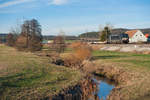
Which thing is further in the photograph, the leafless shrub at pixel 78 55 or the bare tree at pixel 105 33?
the bare tree at pixel 105 33

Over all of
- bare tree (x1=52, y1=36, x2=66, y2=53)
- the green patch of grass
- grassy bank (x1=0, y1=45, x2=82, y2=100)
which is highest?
bare tree (x1=52, y1=36, x2=66, y2=53)

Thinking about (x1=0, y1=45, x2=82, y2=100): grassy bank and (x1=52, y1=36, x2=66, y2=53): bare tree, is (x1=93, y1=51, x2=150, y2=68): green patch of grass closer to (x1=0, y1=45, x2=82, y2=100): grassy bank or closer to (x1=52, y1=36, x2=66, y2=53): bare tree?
(x1=52, y1=36, x2=66, y2=53): bare tree

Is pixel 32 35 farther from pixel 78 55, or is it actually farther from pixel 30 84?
pixel 30 84

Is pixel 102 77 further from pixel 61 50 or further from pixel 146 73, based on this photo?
pixel 61 50

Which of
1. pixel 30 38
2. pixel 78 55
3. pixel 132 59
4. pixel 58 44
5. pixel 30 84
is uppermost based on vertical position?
pixel 30 38

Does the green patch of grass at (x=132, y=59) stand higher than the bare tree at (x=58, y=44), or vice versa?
the bare tree at (x=58, y=44)

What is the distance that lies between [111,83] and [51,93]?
333 inches

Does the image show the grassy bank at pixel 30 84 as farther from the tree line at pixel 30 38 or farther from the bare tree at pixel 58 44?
the tree line at pixel 30 38

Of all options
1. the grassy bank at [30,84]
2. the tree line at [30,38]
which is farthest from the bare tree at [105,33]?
the grassy bank at [30,84]

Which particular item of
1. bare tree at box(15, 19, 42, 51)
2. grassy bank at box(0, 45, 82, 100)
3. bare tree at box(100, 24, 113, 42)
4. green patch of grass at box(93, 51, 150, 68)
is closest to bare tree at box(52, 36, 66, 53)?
green patch of grass at box(93, 51, 150, 68)

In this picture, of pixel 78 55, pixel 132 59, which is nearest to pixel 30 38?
pixel 78 55

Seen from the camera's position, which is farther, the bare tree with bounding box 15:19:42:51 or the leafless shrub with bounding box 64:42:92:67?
the bare tree with bounding box 15:19:42:51

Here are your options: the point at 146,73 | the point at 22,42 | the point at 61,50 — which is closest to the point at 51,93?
the point at 146,73

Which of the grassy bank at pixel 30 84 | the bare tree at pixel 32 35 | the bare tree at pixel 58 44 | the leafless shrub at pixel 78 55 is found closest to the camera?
the grassy bank at pixel 30 84
